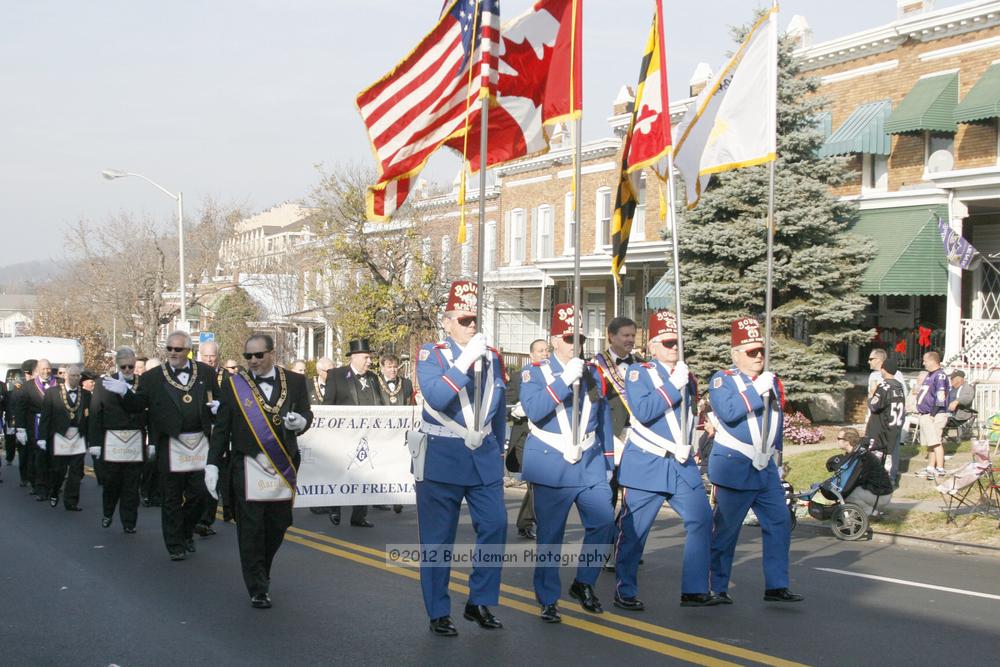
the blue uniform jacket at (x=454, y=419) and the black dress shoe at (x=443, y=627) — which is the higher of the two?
the blue uniform jacket at (x=454, y=419)

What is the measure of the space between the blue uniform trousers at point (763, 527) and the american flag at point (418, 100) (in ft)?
11.4

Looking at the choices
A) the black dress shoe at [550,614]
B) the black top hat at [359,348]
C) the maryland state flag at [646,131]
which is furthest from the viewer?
the black top hat at [359,348]

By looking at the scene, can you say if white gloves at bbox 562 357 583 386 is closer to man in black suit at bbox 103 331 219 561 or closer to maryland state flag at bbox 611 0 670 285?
maryland state flag at bbox 611 0 670 285

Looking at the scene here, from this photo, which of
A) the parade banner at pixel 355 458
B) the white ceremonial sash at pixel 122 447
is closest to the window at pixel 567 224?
the parade banner at pixel 355 458

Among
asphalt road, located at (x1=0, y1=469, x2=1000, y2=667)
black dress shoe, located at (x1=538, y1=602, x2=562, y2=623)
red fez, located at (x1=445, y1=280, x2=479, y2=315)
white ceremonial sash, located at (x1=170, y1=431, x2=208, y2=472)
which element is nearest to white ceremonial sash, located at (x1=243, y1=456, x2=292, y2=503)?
asphalt road, located at (x1=0, y1=469, x2=1000, y2=667)

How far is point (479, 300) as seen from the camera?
22.1 ft

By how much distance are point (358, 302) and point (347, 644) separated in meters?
24.2

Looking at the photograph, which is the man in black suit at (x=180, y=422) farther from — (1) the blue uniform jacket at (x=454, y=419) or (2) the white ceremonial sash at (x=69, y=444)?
(1) the blue uniform jacket at (x=454, y=419)

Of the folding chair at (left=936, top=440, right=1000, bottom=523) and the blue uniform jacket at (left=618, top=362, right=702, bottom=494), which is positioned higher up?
the blue uniform jacket at (left=618, top=362, right=702, bottom=494)

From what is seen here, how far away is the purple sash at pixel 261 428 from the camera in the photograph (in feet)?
26.0

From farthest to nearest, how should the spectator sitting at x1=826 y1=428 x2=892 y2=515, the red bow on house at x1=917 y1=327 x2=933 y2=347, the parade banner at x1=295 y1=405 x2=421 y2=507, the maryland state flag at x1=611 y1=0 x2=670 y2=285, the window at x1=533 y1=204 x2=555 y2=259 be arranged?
the window at x1=533 y1=204 x2=555 y2=259 → the red bow on house at x1=917 y1=327 x2=933 y2=347 → the spectator sitting at x1=826 y1=428 x2=892 y2=515 → the parade banner at x1=295 y1=405 x2=421 y2=507 → the maryland state flag at x1=611 y1=0 x2=670 y2=285

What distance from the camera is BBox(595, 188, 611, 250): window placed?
33.5 meters

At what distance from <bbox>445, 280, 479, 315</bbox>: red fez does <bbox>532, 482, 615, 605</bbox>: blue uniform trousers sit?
1.36 meters

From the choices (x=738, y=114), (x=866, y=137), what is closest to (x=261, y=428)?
(x=738, y=114)
